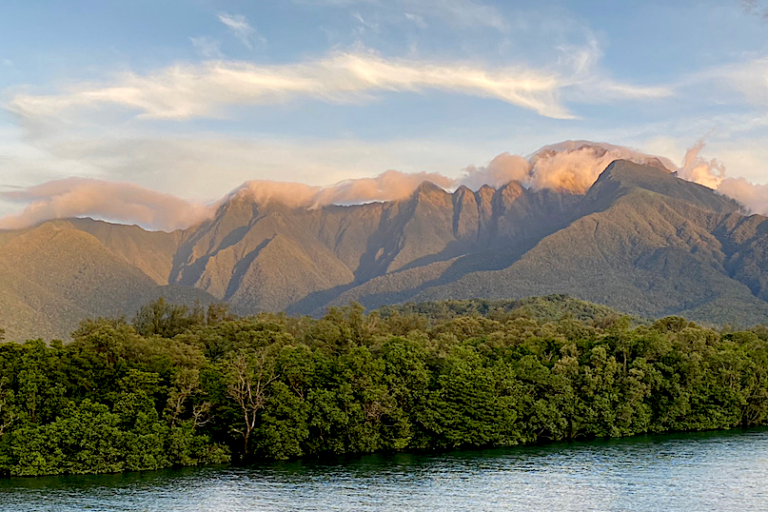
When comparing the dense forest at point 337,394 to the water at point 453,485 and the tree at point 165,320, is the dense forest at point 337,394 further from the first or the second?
the tree at point 165,320

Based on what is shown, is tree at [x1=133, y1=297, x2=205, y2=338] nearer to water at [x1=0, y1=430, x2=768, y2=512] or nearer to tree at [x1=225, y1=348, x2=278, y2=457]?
tree at [x1=225, y1=348, x2=278, y2=457]

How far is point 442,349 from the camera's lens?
111m

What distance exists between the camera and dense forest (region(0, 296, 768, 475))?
271 feet

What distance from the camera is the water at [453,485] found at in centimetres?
6600

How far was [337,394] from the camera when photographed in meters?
90.3

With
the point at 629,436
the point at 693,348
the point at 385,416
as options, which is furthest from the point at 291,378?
the point at 693,348

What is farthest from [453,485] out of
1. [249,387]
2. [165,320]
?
[165,320]

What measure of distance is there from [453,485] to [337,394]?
21.0 m

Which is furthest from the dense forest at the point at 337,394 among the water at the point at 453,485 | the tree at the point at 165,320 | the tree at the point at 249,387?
the tree at the point at 165,320

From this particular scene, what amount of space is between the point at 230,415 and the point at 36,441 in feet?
65.3

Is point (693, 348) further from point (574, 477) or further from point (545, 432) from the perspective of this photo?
point (574, 477)

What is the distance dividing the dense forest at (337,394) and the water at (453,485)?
372cm

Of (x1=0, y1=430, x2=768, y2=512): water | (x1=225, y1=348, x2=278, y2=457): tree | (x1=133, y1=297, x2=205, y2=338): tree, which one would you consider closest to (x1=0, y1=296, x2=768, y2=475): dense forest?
(x1=225, y1=348, x2=278, y2=457): tree

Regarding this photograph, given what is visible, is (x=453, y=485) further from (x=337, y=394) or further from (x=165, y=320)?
(x=165, y=320)
